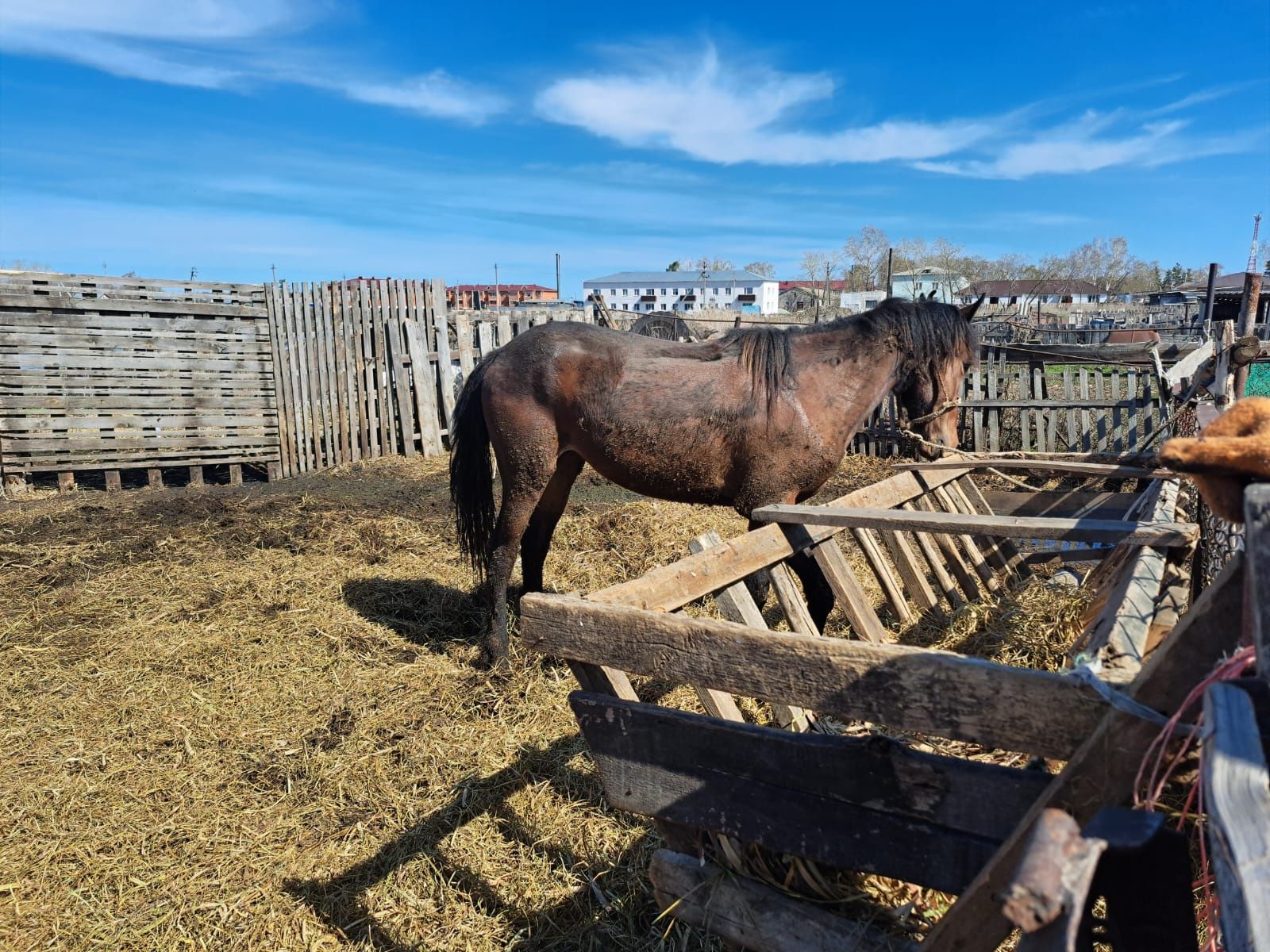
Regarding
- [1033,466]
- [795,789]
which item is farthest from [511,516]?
[795,789]

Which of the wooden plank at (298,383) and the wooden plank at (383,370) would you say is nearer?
the wooden plank at (298,383)

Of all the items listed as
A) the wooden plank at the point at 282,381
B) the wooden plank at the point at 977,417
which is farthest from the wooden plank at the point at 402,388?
the wooden plank at the point at 977,417

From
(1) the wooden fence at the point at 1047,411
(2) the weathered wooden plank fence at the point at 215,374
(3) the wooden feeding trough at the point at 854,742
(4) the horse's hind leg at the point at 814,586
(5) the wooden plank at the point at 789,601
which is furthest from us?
(1) the wooden fence at the point at 1047,411

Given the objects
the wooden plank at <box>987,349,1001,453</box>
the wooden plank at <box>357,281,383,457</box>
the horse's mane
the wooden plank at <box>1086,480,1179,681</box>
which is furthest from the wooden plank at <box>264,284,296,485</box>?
the wooden plank at <box>1086,480,1179,681</box>

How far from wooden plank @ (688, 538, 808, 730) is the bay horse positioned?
104cm

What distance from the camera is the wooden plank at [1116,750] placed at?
103 cm

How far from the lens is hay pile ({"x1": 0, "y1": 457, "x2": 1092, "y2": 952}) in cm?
245

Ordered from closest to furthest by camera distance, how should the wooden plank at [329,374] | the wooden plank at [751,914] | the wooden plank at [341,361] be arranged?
the wooden plank at [751,914] < the wooden plank at [329,374] < the wooden plank at [341,361]

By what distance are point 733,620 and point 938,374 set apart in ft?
7.84

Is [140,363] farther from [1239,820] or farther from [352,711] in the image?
[1239,820]

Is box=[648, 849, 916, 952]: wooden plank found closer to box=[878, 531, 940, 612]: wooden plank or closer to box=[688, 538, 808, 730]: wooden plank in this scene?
box=[688, 538, 808, 730]: wooden plank

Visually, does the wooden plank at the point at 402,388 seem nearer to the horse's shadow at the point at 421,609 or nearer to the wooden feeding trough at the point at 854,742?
the horse's shadow at the point at 421,609

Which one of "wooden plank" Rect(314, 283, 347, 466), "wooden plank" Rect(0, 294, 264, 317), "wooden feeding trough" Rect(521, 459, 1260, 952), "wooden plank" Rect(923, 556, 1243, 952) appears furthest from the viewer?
"wooden plank" Rect(314, 283, 347, 466)

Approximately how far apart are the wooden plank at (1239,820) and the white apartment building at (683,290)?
89.7 meters
